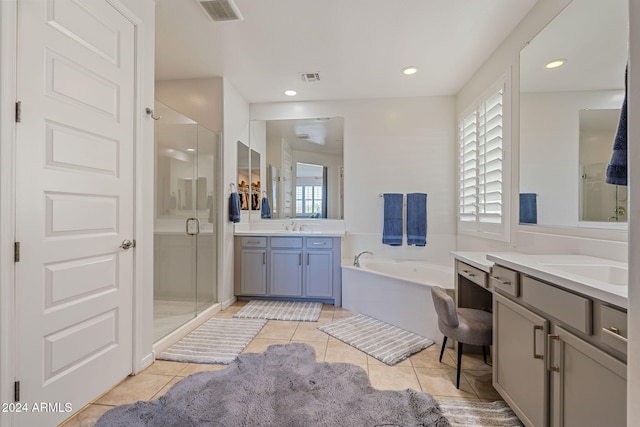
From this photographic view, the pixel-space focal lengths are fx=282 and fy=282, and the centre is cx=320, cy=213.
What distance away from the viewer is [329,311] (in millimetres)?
3242

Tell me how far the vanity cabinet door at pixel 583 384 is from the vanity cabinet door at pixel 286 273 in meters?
2.61

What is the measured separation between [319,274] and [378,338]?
1.12 metres

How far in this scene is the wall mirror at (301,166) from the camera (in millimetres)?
3951

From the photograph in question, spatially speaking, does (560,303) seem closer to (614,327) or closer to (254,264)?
(614,327)

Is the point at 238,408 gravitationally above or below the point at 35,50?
below

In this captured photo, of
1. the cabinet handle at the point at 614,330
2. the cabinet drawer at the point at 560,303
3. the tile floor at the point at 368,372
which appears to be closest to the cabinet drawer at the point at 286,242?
the tile floor at the point at 368,372

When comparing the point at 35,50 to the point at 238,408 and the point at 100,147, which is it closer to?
the point at 100,147

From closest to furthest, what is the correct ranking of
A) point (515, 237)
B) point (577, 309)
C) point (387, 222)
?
point (577, 309)
point (515, 237)
point (387, 222)

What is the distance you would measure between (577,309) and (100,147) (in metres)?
2.39

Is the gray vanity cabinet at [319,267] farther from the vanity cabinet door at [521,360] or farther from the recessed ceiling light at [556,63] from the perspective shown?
the recessed ceiling light at [556,63]

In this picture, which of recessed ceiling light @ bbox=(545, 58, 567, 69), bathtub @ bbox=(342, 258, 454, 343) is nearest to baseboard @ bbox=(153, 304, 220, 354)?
bathtub @ bbox=(342, 258, 454, 343)

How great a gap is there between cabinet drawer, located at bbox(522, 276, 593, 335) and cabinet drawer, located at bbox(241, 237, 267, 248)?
274 centimetres

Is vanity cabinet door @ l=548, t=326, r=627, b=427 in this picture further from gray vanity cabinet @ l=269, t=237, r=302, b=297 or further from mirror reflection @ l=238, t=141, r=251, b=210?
mirror reflection @ l=238, t=141, r=251, b=210

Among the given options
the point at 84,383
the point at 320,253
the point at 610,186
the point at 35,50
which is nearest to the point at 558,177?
the point at 610,186
